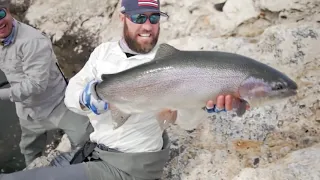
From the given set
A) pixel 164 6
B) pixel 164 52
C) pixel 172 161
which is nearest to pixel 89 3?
pixel 164 6

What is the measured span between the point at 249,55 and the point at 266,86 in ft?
6.82

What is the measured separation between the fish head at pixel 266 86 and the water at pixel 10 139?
11.2 ft

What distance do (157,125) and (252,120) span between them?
103 centimetres

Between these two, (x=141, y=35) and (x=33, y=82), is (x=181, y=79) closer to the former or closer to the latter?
(x=141, y=35)

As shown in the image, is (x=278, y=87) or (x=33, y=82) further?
(x=33, y=82)

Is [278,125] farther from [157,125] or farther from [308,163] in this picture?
[157,125]

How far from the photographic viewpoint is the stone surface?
3357 millimetres

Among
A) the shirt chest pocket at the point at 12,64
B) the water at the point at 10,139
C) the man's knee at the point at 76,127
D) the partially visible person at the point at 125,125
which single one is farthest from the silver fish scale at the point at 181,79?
the water at the point at 10,139

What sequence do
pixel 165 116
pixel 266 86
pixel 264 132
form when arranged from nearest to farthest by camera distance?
pixel 266 86 → pixel 165 116 → pixel 264 132

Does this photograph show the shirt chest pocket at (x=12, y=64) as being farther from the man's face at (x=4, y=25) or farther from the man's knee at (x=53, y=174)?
the man's knee at (x=53, y=174)

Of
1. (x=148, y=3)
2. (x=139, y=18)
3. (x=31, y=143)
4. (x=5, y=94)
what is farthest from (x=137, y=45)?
(x=31, y=143)

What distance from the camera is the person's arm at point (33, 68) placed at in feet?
12.6

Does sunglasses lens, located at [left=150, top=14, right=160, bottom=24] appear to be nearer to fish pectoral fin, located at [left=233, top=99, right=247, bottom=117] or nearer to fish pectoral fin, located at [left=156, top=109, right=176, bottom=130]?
fish pectoral fin, located at [left=156, top=109, right=176, bottom=130]

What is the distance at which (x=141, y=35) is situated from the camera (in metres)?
2.88
